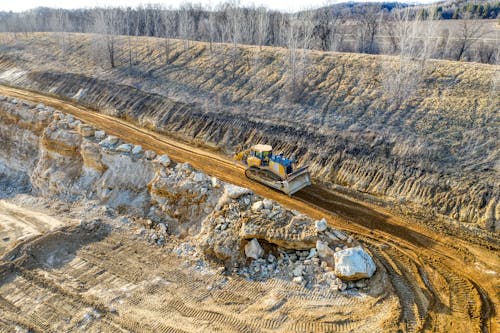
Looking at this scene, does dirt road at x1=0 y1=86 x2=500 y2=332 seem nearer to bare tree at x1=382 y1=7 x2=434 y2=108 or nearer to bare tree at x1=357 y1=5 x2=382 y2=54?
bare tree at x1=382 y1=7 x2=434 y2=108

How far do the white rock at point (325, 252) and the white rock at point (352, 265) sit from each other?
0.40 metres

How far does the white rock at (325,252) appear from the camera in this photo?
1317cm

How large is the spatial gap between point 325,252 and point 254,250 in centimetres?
268

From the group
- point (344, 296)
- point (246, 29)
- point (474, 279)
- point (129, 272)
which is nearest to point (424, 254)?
point (474, 279)

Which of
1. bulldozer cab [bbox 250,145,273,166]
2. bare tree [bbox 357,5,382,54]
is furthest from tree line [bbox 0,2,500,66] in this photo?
bulldozer cab [bbox 250,145,273,166]

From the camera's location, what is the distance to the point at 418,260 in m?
13.9

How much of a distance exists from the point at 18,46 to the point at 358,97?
44.3 meters

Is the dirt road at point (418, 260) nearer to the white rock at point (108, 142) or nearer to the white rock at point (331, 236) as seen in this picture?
the white rock at point (331, 236)

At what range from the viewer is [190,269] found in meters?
13.9

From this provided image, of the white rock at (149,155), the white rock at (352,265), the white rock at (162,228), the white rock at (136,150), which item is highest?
the white rock at (136,150)

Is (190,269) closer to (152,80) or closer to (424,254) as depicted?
(424,254)

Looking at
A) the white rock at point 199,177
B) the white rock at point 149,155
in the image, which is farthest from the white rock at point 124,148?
the white rock at point 199,177

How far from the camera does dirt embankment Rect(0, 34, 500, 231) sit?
1864 centimetres

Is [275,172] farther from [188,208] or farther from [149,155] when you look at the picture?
Answer: [149,155]
